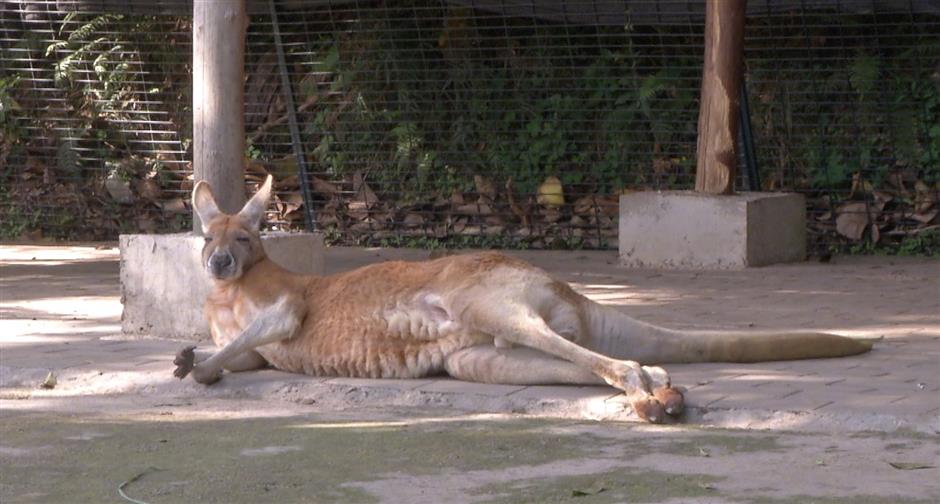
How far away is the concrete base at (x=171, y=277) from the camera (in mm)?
8055

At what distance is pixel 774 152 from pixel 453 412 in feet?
24.5

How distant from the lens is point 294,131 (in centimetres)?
1441

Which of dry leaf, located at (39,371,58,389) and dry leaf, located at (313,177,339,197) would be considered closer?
dry leaf, located at (39,371,58,389)

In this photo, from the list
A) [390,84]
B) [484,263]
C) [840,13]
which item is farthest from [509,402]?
[390,84]

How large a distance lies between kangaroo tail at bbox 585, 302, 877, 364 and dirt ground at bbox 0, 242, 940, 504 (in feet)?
0.32

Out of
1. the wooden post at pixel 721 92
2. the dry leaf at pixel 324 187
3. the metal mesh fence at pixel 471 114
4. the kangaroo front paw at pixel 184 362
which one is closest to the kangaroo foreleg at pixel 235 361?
the kangaroo front paw at pixel 184 362

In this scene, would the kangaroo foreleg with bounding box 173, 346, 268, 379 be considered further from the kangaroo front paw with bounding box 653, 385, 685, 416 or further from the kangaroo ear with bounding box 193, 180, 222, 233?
the kangaroo front paw with bounding box 653, 385, 685, 416

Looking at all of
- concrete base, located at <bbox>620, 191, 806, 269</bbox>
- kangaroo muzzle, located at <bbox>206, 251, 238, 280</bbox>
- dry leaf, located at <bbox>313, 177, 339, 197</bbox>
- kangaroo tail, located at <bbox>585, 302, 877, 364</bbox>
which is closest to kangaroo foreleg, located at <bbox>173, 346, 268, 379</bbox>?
kangaroo muzzle, located at <bbox>206, 251, 238, 280</bbox>

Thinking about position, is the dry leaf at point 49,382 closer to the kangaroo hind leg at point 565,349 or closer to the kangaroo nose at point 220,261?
the kangaroo nose at point 220,261

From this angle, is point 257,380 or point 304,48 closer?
point 257,380

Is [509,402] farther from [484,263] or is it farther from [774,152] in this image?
[774,152]

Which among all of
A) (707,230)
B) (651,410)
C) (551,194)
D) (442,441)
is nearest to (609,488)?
(442,441)

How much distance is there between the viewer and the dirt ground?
4.93 meters

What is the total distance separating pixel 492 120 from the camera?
14.1 m
